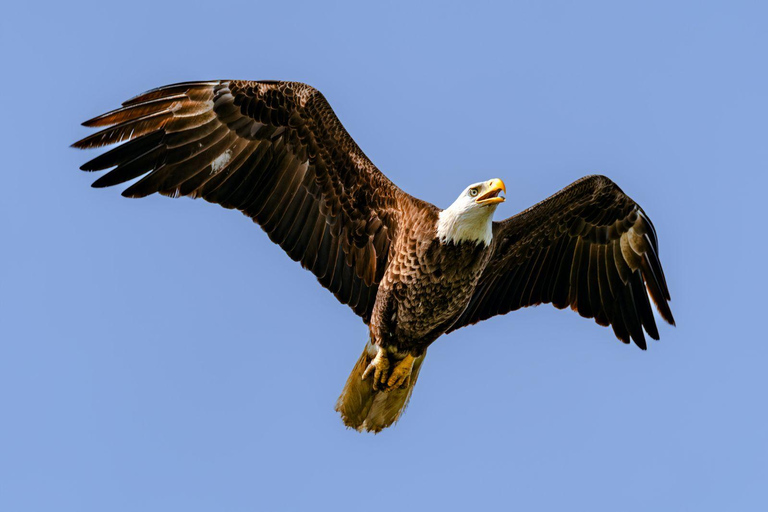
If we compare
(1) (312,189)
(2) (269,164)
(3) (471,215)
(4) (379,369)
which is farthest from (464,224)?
(2) (269,164)

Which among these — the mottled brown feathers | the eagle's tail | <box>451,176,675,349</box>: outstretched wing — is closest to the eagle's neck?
the mottled brown feathers

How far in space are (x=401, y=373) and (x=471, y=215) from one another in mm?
2403

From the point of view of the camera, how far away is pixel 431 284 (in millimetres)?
13484

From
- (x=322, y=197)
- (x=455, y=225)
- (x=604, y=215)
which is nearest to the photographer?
(x=455, y=225)

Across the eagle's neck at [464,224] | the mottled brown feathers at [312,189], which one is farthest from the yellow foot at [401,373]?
the eagle's neck at [464,224]

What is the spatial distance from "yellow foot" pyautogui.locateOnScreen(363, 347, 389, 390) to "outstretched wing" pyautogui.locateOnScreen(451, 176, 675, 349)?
111 cm

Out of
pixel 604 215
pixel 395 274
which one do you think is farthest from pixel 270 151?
pixel 604 215

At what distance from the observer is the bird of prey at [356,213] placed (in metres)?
13.4

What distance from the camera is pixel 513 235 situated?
579 inches

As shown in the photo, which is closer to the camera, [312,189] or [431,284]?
[431,284]

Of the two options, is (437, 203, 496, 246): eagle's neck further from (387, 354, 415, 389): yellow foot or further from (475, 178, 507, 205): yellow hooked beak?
(387, 354, 415, 389): yellow foot

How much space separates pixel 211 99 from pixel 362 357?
3.54 m

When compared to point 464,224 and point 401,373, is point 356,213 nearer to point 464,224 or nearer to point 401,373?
point 464,224

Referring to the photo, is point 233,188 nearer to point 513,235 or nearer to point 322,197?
point 322,197
